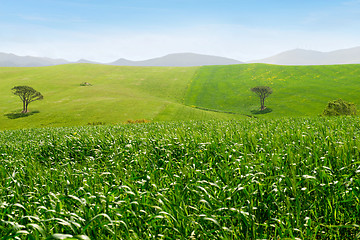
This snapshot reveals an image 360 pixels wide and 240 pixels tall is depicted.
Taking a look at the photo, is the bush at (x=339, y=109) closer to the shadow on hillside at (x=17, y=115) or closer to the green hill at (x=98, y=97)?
the green hill at (x=98, y=97)

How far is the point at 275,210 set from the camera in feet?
11.6

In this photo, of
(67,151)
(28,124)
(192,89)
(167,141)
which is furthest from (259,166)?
(192,89)

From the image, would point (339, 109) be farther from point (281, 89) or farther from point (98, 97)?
point (98, 97)

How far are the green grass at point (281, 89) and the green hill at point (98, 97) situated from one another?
36.0ft

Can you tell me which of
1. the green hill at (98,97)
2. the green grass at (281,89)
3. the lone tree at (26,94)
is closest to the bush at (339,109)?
the green grass at (281,89)

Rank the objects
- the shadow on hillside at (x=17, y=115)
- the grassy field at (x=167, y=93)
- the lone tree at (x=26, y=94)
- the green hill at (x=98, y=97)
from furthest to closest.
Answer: the lone tree at (x=26, y=94), the shadow on hillside at (x=17, y=115), the grassy field at (x=167, y=93), the green hill at (x=98, y=97)

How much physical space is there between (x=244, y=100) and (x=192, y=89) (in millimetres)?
25092

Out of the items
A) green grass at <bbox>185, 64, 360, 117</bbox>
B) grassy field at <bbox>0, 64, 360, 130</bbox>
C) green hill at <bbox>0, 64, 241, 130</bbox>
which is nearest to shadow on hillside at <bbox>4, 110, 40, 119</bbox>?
green hill at <bbox>0, 64, 241, 130</bbox>

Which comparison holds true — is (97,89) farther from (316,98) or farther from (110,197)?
(110,197)

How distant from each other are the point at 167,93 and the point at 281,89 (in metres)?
43.3

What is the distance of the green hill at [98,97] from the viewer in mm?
57906

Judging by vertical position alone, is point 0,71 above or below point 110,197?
above

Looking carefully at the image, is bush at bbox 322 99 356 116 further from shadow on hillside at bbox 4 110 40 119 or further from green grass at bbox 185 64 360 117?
shadow on hillside at bbox 4 110 40 119

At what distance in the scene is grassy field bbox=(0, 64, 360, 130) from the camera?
197 ft
